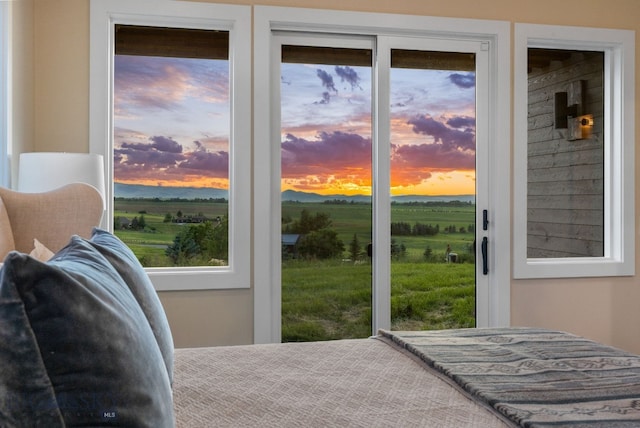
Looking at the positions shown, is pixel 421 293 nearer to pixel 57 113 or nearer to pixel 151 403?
pixel 57 113

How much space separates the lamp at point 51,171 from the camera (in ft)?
9.05

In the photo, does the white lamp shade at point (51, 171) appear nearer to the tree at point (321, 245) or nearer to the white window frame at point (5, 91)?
the white window frame at point (5, 91)

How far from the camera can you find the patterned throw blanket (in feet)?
4.10

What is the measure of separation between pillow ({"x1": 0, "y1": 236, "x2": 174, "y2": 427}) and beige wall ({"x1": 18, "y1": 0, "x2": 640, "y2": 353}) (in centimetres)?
272

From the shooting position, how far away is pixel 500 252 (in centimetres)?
390

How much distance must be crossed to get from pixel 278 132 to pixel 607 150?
7.25 ft

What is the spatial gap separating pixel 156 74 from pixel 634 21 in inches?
121

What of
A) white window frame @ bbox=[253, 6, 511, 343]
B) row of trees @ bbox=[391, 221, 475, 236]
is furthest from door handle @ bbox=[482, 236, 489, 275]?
row of trees @ bbox=[391, 221, 475, 236]

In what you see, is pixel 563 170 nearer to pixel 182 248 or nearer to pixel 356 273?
pixel 356 273

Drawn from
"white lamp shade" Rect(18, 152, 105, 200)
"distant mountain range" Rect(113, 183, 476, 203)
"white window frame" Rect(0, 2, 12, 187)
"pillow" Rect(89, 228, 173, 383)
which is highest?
"white window frame" Rect(0, 2, 12, 187)

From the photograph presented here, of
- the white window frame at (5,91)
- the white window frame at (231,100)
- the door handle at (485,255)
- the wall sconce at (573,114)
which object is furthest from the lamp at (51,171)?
the wall sconce at (573,114)

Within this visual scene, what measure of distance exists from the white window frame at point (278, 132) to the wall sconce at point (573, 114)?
1.45 ft

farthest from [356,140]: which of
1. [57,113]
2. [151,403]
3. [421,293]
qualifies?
[151,403]

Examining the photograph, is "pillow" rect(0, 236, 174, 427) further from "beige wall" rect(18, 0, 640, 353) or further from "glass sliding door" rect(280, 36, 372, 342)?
"glass sliding door" rect(280, 36, 372, 342)
